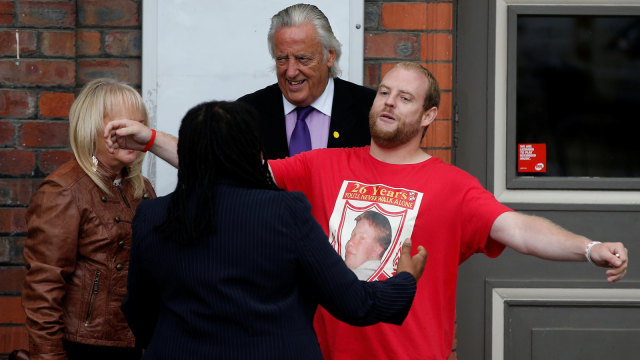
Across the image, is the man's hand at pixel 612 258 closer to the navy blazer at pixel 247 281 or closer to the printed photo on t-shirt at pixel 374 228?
the printed photo on t-shirt at pixel 374 228

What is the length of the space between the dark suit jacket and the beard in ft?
1.33

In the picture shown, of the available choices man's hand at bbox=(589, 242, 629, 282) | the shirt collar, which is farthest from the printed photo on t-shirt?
the shirt collar

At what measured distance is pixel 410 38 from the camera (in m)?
3.50

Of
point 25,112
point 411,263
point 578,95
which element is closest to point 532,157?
point 578,95

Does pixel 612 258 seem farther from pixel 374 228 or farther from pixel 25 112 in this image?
pixel 25 112

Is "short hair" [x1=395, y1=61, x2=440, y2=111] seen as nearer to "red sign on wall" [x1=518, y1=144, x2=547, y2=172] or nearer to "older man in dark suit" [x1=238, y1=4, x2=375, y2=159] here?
"older man in dark suit" [x1=238, y1=4, x2=375, y2=159]

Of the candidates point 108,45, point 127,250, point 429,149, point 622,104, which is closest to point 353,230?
point 127,250

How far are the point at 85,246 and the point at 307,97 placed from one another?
3.23ft

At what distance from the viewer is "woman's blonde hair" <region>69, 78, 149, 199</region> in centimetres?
270

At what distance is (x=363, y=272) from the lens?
2.43 m

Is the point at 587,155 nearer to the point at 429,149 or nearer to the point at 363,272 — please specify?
the point at 429,149

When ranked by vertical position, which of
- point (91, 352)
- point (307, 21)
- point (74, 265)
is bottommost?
point (91, 352)

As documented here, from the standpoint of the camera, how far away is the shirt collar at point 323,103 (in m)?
3.10

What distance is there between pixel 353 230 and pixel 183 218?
0.71 metres
